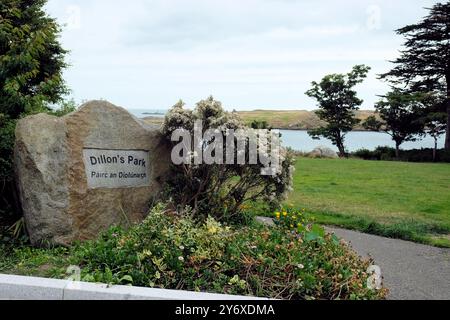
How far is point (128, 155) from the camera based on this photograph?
22.9ft

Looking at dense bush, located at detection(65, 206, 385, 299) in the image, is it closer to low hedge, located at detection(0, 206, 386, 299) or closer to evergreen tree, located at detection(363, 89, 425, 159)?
low hedge, located at detection(0, 206, 386, 299)

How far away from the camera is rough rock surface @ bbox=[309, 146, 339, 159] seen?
26.4 metres

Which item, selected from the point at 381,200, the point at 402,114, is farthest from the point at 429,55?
the point at 381,200

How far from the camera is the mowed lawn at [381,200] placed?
8227 mm

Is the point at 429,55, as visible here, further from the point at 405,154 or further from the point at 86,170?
the point at 86,170

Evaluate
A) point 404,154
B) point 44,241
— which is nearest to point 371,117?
point 404,154

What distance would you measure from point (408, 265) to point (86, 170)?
14.5ft

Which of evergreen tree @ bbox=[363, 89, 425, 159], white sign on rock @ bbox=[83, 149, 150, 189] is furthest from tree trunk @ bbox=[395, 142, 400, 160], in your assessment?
white sign on rock @ bbox=[83, 149, 150, 189]

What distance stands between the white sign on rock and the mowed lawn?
142 inches

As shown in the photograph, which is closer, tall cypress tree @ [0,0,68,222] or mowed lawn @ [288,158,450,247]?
tall cypress tree @ [0,0,68,222]

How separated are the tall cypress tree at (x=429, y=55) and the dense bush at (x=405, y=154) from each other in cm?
379

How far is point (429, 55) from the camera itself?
30734 mm

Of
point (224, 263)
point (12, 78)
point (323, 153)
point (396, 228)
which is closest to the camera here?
point (224, 263)
